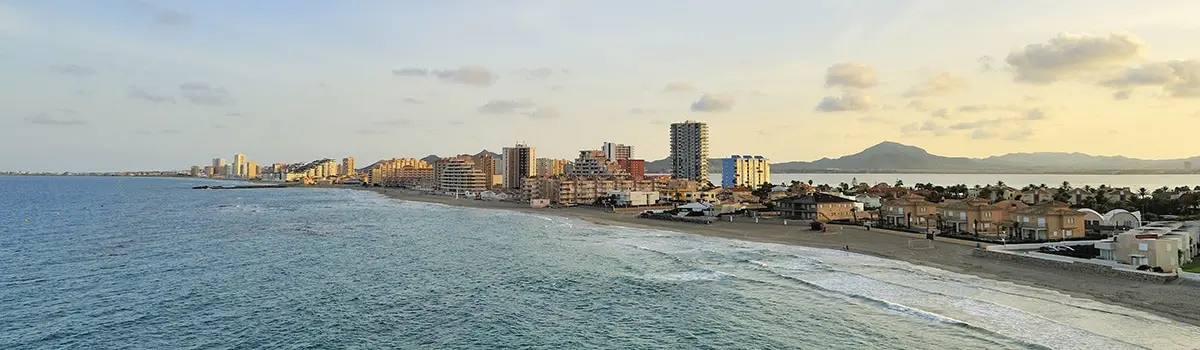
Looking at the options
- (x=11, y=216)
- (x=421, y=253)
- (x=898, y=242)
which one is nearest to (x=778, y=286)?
(x=898, y=242)

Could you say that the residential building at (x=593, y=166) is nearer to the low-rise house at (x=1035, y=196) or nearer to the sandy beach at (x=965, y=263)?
the sandy beach at (x=965, y=263)

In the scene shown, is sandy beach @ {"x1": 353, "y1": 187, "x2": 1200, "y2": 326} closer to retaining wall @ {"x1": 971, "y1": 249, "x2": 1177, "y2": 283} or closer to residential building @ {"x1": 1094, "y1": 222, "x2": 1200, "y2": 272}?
retaining wall @ {"x1": 971, "y1": 249, "x2": 1177, "y2": 283}

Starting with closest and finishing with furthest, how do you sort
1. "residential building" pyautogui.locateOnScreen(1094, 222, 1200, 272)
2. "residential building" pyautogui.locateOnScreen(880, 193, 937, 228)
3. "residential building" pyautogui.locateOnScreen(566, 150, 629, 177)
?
"residential building" pyautogui.locateOnScreen(1094, 222, 1200, 272) → "residential building" pyautogui.locateOnScreen(880, 193, 937, 228) → "residential building" pyautogui.locateOnScreen(566, 150, 629, 177)

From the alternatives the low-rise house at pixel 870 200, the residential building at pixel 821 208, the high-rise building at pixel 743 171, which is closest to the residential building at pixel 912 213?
the residential building at pixel 821 208

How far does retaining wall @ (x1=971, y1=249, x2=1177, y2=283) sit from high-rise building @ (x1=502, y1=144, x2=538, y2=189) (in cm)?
13552

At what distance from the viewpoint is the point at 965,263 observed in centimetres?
3412

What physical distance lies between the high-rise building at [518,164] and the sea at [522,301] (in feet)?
394

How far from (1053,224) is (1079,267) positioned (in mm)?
15405

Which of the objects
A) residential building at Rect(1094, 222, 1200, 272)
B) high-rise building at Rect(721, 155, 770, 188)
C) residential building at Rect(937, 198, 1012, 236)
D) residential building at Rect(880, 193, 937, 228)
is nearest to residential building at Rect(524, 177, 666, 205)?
high-rise building at Rect(721, 155, 770, 188)

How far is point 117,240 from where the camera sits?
46.9m

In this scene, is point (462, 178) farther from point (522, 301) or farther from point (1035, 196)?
point (522, 301)

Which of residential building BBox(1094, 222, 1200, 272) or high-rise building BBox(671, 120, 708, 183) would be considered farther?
high-rise building BBox(671, 120, 708, 183)

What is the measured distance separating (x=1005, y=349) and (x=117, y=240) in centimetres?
5721

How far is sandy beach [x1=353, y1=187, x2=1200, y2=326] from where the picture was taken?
23.9 metres
